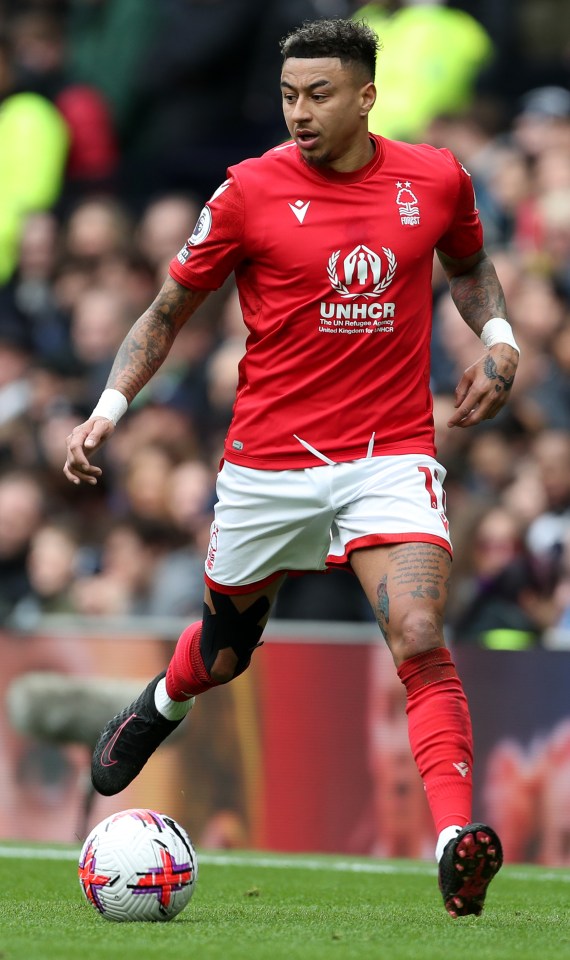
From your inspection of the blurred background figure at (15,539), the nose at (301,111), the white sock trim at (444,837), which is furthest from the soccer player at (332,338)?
the blurred background figure at (15,539)

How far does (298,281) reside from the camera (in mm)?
5652

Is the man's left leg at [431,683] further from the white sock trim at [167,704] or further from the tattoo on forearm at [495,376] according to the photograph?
the white sock trim at [167,704]

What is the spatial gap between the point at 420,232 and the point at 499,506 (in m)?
3.41

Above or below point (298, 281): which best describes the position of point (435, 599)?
below

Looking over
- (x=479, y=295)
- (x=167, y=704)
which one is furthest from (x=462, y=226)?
(x=167, y=704)

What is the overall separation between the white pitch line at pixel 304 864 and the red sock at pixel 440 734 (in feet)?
7.20

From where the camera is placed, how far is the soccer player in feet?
18.4

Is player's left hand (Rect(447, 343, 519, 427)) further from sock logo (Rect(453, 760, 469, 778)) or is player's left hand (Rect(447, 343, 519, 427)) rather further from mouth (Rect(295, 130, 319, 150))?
sock logo (Rect(453, 760, 469, 778))

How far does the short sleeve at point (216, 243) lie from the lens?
5625 millimetres

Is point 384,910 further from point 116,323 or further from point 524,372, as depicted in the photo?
→ point 116,323

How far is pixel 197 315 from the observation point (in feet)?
38.5

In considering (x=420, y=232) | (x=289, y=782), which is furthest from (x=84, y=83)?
(x=420, y=232)

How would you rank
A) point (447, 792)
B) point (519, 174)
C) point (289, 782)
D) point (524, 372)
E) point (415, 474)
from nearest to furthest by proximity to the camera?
point (447, 792) < point (415, 474) < point (289, 782) < point (524, 372) < point (519, 174)

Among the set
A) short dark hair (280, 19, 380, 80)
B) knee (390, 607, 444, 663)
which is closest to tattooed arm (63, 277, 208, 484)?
short dark hair (280, 19, 380, 80)
